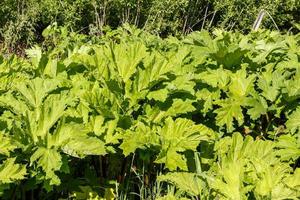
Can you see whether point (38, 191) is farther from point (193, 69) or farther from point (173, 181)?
point (193, 69)

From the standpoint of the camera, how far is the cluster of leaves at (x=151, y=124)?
6.26 feet

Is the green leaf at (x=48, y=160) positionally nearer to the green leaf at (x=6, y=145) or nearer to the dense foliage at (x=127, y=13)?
the green leaf at (x=6, y=145)

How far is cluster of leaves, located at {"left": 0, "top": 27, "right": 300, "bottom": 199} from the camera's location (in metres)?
1.91

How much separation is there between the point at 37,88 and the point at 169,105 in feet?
2.19

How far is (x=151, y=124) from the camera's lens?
2.32 metres

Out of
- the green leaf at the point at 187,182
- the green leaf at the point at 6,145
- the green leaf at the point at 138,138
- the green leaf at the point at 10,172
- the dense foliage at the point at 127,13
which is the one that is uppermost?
the dense foliage at the point at 127,13

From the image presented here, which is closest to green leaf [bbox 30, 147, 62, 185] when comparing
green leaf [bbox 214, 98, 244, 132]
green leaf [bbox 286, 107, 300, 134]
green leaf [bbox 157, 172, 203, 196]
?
green leaf [bbox 157, 172, 203, 196]

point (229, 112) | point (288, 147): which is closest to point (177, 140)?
point (229, 112)

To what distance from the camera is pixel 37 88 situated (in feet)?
7.17

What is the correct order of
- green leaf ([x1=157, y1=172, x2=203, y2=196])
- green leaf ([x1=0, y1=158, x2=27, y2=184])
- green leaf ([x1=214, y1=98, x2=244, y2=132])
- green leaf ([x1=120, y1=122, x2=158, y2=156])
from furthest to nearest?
green leaf ([x1=214, y1=98, x2=244, y2=132]) → green leaf ([x1=120, y1=122, x2=158, y2=156]) → green leaf ([x1=157, y1=172, x2=203, y2=196]) → green leaf ([x1=0, y1=158, x2=27, y2=184])

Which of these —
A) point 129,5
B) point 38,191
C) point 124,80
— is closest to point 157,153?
point 124,80

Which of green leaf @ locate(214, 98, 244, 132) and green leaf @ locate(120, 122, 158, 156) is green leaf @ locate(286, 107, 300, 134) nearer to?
green leaf @ locate(214, 98, 244, 132)

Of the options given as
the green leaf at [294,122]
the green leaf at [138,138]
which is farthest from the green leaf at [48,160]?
the green leaf at [294,122]

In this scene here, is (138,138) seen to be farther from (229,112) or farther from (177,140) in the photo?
(229,112)
